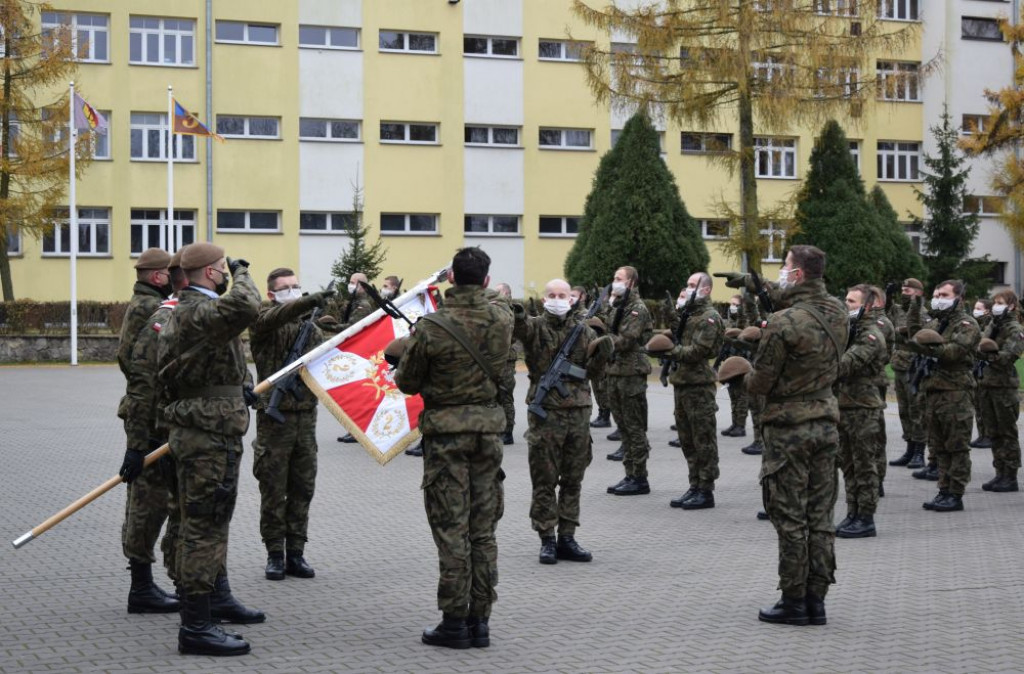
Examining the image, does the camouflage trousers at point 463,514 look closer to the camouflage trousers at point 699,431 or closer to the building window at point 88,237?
the camouflage trousers at point 699,431

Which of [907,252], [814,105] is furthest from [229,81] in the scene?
[907,252]

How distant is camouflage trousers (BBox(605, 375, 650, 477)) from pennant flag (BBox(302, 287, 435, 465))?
11.9 feet

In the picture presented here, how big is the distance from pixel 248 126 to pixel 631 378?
28763 millimetres

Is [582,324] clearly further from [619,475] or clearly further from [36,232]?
[36,232]

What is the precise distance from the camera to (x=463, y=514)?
701cm

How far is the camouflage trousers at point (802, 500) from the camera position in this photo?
7508 mm

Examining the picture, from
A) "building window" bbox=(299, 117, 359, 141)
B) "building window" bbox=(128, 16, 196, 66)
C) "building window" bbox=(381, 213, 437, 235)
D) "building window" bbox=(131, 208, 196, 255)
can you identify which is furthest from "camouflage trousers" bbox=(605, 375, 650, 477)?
"building window" bbox=(128, 16, 196, 66)

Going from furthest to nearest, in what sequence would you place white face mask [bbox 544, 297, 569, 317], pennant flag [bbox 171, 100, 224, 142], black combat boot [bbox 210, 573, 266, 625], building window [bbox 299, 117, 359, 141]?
building window [bbox 299, 117, 359, 141] → pennant flag [bbox 171, 100, 224, 142] → white face mask [bbox 544, 297, 569, 317] → black combat boot [bbox 210, 573, 266, 625]

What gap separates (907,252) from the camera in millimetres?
38812

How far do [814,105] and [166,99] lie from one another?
799 inches

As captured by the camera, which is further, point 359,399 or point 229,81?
point 229,81

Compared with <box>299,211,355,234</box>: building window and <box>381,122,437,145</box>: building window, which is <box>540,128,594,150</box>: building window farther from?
<box>299,211,355,234</box>: building window

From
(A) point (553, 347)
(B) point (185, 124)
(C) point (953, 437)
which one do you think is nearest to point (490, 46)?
(B) point (185, 124)

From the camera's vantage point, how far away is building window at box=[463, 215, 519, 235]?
4178 centimetres
